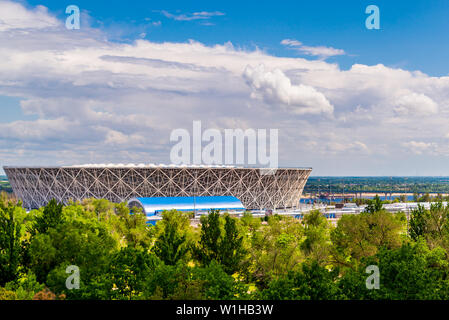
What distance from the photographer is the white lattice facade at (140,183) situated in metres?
80.9

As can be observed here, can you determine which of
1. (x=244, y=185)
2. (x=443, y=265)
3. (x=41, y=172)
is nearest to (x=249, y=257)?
(x=443, y=265)

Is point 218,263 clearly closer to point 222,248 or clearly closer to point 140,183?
point 222,248

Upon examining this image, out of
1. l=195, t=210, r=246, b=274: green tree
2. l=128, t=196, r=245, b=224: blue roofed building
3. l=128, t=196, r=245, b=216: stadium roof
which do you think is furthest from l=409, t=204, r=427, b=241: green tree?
l=128, t=196, r=245, b=216: stadium roof

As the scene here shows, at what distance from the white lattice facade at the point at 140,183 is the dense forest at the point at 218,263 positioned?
141ft

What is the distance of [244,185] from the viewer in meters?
87.8

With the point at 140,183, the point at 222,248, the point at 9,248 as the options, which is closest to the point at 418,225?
the point at 222,248

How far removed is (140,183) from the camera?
8144cm

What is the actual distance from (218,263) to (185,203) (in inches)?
1963

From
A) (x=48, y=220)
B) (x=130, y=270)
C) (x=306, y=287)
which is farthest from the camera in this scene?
(x=48, y=220)
